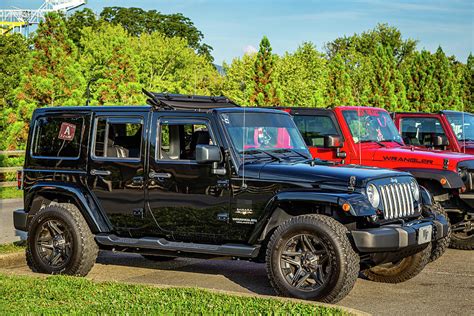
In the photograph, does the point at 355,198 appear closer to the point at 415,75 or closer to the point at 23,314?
the point at 23,314

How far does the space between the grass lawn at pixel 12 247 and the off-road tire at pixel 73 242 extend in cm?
106

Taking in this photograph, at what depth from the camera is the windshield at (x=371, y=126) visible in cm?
1370

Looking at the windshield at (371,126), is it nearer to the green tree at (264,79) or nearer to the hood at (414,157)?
the hood at (414,157)

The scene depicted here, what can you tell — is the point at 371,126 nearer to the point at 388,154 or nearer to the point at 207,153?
the point at 388,154

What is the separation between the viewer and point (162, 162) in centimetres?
973

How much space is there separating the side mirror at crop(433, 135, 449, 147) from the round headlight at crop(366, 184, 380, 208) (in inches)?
259

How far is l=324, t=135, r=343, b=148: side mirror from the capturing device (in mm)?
12891

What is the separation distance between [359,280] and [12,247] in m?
4.67

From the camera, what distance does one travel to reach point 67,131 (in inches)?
418

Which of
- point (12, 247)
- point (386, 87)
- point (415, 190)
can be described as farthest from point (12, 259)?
point (386, 87)

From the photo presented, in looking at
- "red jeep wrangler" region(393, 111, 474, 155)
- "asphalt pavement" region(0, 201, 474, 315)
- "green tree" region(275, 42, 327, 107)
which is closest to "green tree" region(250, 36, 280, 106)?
"red jeep wrangler" region(393, 111, 474, 155)

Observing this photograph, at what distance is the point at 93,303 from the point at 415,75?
109 ft

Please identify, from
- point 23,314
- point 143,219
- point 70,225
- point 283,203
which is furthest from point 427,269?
point 23,314

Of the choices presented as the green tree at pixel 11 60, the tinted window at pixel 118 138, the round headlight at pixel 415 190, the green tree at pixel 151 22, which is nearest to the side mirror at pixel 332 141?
the round headlight at pixel 415 190
